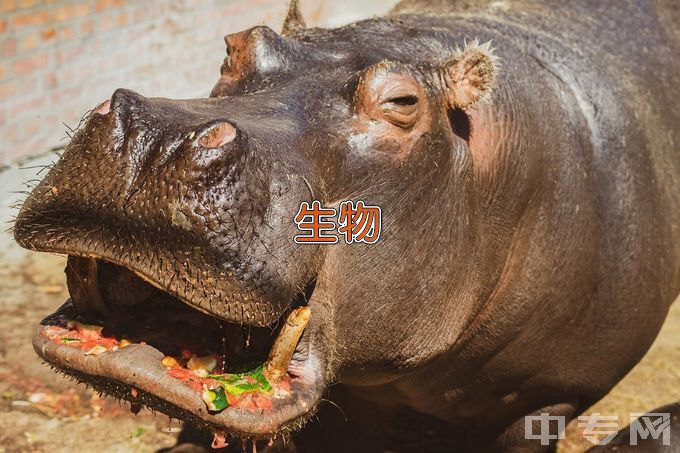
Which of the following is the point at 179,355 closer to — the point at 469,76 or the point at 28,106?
the point at 469,76

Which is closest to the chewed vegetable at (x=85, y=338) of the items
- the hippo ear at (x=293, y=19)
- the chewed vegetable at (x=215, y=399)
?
the chewed vegetable at (x=215, y=399)

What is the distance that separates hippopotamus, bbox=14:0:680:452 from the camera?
2664 mm

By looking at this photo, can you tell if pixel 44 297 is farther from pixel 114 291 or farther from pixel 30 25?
pixel 114 291

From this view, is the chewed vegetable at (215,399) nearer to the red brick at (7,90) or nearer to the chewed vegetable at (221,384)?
the chewed vegetable at (221,384)

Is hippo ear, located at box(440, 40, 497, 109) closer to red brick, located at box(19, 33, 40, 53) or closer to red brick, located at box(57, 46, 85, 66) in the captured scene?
red brick, located at box(19, 33, 40, 53)

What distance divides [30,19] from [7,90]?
0.44 m

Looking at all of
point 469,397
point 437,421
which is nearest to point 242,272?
point 469,397

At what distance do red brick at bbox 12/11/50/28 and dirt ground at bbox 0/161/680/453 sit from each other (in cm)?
145

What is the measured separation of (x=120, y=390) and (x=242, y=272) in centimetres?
48

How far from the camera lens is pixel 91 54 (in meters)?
6.61

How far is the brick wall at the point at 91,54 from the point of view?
609 cm

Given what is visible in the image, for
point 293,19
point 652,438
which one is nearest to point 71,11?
point 293,19

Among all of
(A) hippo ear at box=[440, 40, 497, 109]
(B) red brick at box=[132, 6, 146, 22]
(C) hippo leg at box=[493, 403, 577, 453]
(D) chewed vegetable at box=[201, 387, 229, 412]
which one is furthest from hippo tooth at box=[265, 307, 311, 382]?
(B) red brick at box=[132, 6, 146, 22]

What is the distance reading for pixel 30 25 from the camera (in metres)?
6.11
